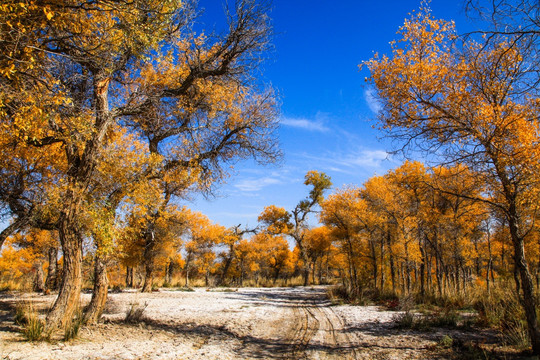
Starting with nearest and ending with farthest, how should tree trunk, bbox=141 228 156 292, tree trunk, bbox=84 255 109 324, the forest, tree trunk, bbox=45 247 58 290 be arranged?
the forest
tree trunk, bbox=84 255 109 324
tree trunk, bbox=141 228 156 292
tree trunk, bbox=45 247 58 290

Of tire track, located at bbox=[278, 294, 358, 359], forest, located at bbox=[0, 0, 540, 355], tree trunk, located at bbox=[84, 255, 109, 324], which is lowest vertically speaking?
tire track, located at bbox=[278, 294, 358, 359]

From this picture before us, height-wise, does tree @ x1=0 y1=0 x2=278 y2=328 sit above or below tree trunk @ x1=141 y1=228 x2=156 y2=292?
above

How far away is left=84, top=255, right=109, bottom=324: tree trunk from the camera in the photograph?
25.9 feet

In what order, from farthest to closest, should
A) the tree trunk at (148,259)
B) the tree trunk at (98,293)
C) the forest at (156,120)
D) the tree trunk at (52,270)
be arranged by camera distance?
the tree trunk at (52,270), the tree trunk at (148,259), the tree trunk at (98,293), the forest at (156,120)

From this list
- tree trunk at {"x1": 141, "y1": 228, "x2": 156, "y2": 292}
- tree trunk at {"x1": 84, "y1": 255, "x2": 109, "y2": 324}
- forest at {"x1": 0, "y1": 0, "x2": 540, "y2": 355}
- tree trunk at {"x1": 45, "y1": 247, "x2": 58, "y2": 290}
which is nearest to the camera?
forest at {"x1": 0, "y1": 0, "x2": 540, "y2": 355}

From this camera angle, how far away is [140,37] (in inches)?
202

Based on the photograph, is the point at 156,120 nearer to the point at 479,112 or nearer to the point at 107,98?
the point at 107,98

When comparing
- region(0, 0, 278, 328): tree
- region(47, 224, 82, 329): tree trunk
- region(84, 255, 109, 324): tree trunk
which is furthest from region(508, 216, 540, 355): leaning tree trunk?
region(84, 255, 109, 324): tree trunk

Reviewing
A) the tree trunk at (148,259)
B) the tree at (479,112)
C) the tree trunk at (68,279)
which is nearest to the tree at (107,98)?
the tree trunk at (68,279)

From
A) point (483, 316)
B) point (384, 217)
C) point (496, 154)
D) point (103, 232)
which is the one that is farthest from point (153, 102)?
point (384, 217)

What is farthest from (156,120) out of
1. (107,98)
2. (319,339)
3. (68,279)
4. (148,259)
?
(148,259)

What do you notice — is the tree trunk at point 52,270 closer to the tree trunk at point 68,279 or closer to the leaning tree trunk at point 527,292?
the tree trunk at point 68,279

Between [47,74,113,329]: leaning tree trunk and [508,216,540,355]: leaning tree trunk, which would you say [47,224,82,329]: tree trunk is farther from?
[508,216,540,355]: leaning tree trunk

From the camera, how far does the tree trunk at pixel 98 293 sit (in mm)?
7892
